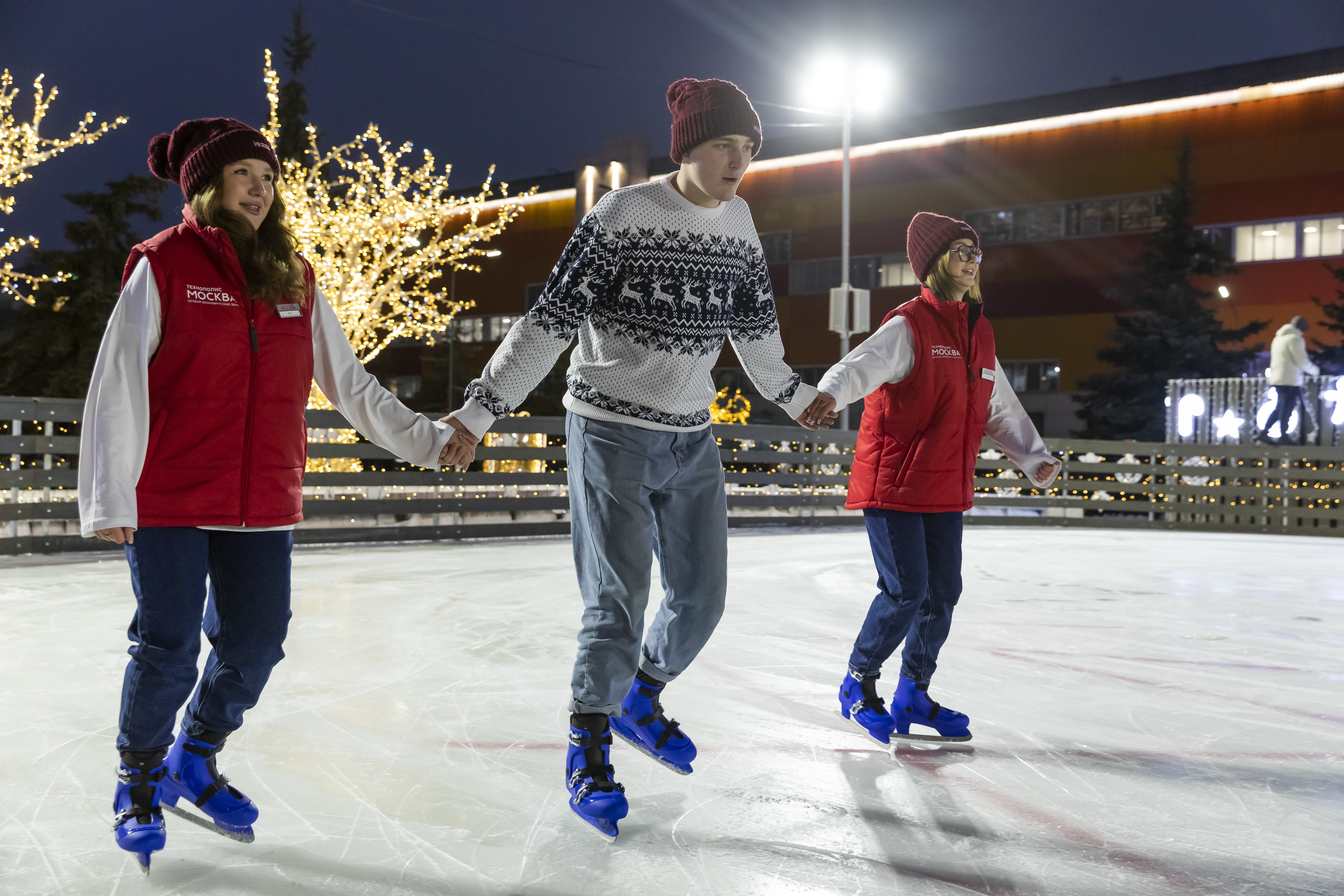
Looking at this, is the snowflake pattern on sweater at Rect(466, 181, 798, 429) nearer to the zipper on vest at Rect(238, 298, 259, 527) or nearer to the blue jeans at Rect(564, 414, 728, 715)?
the blue jeans at Rect(564, 414, 728, 715)

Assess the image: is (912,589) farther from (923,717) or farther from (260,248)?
(260,248)

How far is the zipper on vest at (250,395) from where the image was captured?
8.14 ft

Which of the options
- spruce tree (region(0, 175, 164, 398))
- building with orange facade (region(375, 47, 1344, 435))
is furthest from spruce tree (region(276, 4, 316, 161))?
building with orange facade (region(375, 47, 1344, 435))

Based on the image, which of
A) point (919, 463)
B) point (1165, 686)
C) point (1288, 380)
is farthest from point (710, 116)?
point (1288, 380)

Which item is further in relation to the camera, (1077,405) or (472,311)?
(472,311)

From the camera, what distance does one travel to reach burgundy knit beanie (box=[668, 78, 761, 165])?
2.91m

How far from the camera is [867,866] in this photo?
2508 millimetres

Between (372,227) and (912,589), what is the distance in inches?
538

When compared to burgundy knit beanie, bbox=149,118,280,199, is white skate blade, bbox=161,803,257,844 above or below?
below

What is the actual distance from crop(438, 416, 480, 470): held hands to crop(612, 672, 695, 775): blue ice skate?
783mm

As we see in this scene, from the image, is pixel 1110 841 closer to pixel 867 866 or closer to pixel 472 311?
pixel 867 866

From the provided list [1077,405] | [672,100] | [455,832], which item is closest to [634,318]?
[672,100]

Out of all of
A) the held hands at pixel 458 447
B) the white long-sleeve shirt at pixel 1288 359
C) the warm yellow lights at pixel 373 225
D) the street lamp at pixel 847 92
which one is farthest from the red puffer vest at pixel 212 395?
the white long-sleeve shirt at pixel 1288 359

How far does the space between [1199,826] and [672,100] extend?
7.73ft
